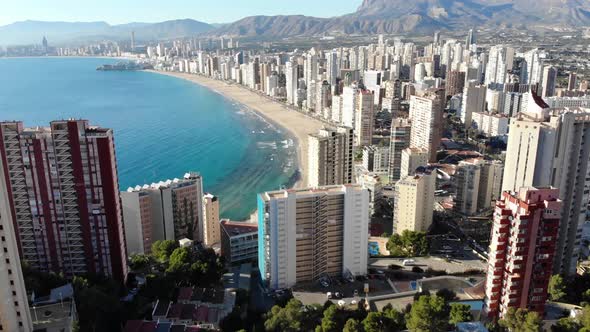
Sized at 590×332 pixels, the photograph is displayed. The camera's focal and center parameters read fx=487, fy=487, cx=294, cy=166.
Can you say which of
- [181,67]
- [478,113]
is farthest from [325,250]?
[181,67]

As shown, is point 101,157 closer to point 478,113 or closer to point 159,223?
point 159,223

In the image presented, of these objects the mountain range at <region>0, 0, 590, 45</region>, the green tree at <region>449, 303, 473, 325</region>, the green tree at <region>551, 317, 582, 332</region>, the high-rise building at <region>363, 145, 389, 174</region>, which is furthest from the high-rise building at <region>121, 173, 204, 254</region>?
the mountain range at <region>0, 0, 590, 45</region>

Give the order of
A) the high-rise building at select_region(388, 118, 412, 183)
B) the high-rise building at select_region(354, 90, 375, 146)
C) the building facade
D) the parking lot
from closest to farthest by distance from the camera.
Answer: the parking lot
the building facade
the high-rise building at select_region(388, 118, 412, 183)
the high-rise building at select_region(354, 90, 375, 146)

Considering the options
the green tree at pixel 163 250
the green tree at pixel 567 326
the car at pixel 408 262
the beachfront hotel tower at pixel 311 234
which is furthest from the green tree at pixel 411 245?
the green tree at pixel 163 250

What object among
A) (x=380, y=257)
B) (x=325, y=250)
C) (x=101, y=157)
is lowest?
(x=380, y=257)

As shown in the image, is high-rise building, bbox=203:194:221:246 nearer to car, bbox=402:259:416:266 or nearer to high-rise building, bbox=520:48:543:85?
car, bbox=402:259:416:266

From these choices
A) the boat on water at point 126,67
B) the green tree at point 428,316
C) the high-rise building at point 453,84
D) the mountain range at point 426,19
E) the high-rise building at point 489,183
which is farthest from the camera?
the mountain range at point 426,19

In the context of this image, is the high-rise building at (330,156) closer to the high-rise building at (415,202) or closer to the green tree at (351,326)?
the high-rise building at (415,202)
